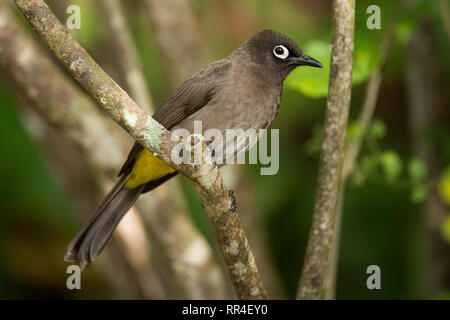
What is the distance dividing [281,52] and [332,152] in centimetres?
103

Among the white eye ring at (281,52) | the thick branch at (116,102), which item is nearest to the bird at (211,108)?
the white eye ring at (281,52)

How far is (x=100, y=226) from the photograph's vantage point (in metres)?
3.72

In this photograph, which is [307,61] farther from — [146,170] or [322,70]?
[146,170]

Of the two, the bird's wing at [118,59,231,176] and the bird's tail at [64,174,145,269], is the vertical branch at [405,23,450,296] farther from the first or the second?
the bird's tail at [64,174,145,269]

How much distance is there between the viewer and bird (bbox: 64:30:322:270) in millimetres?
3621

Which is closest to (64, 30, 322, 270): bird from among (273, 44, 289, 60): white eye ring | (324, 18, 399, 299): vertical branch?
(273, 44, 289, 60): white eye ring

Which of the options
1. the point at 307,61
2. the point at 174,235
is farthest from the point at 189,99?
the point at 174,235

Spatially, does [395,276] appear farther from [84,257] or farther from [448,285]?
[84,257]

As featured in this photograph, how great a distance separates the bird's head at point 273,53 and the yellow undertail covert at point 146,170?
85cm

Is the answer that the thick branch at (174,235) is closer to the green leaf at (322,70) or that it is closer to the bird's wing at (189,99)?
the bird's wing at (189,99)

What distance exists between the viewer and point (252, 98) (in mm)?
3650

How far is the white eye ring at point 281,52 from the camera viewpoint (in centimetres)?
380

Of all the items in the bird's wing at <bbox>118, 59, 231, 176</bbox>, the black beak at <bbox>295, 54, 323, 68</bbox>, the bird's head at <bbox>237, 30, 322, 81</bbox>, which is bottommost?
the bird's wing at <bbox>118, 59, 231, 176</bbox>

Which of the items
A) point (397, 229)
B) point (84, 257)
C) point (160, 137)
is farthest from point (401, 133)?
point (160, 137)
